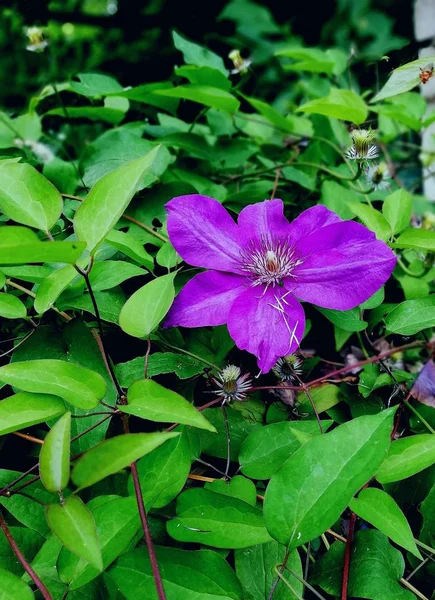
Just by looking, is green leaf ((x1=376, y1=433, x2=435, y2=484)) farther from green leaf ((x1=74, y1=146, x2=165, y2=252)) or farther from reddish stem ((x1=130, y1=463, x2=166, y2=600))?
green leaf ((x1=74, y1=146, x2=165, y2=252))

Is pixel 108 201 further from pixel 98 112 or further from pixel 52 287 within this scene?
pixel 98 112

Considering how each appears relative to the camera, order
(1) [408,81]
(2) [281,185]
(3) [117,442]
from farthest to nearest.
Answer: (2) [281,185] < (1) [408,81] < (3) [117,442]

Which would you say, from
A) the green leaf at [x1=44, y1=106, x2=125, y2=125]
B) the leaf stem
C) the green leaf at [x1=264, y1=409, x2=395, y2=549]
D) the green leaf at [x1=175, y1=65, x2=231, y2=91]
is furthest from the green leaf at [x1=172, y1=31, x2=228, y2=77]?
the green leaf at [x1=264, y1=409, x2=395, y2=549]

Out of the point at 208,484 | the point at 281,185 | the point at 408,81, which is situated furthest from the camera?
the point at 281,185

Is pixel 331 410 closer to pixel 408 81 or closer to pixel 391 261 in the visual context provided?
pixel 391 261

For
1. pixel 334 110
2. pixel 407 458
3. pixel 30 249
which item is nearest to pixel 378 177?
pixel 334 110

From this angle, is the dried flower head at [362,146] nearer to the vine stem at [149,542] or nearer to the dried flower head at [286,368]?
the dried flower head at [286,368]

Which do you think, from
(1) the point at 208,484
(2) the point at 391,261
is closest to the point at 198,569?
(1) the point at 208,484
